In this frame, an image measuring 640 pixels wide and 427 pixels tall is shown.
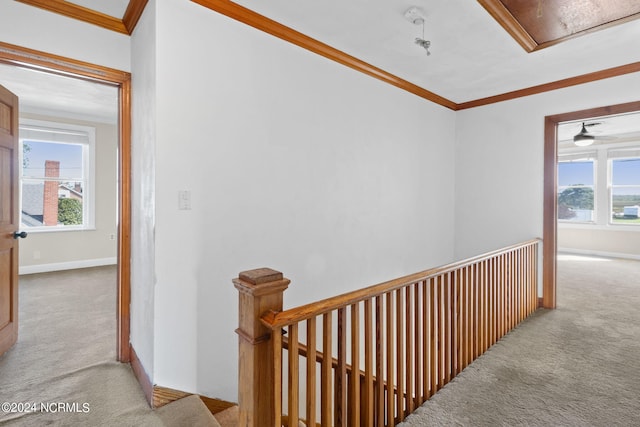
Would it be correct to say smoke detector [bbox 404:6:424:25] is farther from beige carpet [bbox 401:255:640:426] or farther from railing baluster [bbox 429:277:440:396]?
beige carpet [bbox 401:255:640:426]

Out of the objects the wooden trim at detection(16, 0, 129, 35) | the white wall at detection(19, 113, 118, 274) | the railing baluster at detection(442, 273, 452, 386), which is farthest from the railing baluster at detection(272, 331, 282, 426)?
the white wall at detection(19, 113, 118, 274)

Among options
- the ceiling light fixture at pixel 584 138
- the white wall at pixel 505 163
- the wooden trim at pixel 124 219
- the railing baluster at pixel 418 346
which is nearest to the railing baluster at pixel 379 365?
the railing baluster at pixel 418 346

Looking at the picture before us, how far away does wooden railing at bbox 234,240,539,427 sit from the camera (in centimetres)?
120

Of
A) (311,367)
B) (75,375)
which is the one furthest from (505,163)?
(75,375)

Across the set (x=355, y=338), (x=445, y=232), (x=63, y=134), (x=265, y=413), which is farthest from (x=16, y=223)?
(x=445, y=232)

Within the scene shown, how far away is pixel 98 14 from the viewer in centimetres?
220

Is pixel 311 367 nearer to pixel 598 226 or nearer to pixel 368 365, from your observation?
pixel 368 365

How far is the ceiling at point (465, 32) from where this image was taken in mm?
2104

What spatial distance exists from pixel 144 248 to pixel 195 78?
1.12m

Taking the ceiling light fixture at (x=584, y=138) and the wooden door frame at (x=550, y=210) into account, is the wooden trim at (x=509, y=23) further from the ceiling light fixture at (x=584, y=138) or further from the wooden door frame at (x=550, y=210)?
the ceiling light fixture at (x=584, y=138)

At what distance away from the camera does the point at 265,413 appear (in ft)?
3.95

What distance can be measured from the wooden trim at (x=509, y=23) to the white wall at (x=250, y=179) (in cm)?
117

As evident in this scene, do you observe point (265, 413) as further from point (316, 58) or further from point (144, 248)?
point (316, 58)

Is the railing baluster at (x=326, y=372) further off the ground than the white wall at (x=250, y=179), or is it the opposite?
the white wall at (x=250, y=179)
